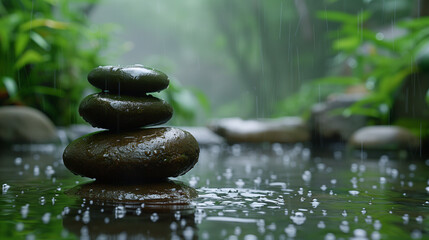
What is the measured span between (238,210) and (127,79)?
1252 mm

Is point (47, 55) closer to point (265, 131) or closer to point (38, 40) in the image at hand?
point (38, 40)

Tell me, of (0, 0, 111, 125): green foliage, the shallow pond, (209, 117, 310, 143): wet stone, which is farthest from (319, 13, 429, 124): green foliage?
(0, 0, 111, 125): green foliage

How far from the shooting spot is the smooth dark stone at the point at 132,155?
3182 mm

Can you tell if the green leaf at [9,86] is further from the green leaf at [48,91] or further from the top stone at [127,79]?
the top stone at [127,79]

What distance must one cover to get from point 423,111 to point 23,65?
A: 23.4 ft

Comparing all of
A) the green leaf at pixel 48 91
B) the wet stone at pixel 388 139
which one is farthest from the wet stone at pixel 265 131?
the green leaf at pixel 48 91

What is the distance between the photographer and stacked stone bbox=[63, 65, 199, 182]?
3.19 metres

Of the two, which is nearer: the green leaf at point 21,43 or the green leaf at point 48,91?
the green leaf at point 21,43

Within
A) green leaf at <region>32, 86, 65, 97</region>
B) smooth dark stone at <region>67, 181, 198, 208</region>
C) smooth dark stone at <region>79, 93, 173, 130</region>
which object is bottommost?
smooth dark stone at <region>67, 181, 198, 208</region>

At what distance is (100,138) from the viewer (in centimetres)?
332

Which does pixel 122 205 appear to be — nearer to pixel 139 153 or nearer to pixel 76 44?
pixel 139 153

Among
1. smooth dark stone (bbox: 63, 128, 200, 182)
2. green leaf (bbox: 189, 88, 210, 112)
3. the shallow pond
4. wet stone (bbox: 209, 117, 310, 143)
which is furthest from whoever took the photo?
green leaf (bbox: 189, 88, 210, 112)

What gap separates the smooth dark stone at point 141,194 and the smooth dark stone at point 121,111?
1.42ft

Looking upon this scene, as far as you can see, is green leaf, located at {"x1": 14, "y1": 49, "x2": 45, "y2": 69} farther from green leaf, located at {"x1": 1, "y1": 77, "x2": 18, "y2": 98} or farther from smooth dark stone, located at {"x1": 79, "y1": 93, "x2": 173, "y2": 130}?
smooth dark stone, located at {"x1": 79, "y1": 93, "x2": 173, "y2": 130}
